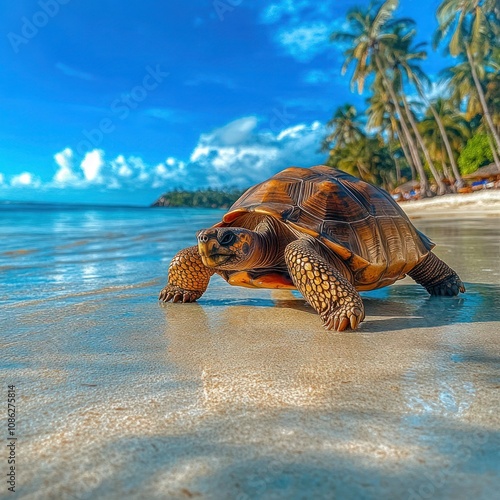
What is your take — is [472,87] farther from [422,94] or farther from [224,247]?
[224,247]

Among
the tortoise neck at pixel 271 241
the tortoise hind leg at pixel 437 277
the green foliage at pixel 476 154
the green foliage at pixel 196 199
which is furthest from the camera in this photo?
the green foliage at pixel 196 199

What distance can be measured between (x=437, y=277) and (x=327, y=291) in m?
1.57

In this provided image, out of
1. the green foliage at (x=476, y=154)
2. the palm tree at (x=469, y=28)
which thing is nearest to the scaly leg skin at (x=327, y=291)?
the palm tree at (x=469, y=28)

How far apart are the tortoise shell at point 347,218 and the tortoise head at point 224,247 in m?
0.43

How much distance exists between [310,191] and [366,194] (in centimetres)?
50

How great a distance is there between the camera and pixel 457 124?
50125 mm

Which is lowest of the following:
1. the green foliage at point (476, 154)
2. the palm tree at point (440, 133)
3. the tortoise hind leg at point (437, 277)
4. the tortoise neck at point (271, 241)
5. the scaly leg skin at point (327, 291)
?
the tortoise hind leg at point (437, 277)

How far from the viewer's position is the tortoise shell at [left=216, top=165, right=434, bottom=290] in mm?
3248

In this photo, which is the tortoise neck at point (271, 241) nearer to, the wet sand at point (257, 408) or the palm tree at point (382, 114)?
the wet sand at point (257, 408)

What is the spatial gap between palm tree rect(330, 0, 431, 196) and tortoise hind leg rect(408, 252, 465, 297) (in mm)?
33938

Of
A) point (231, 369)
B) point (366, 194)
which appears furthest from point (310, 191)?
point (231, 369)

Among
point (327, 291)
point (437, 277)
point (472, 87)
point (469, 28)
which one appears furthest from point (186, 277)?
point (472, 87)

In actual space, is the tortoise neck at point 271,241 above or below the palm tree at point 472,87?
below

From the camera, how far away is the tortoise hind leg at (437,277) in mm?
3744
